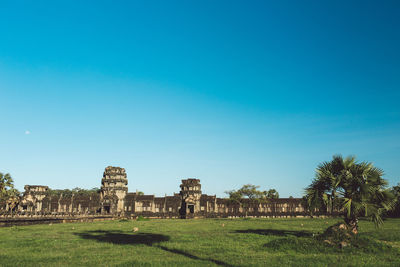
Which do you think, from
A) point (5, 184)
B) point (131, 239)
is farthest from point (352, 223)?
point (5, 184)

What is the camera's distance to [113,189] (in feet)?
245

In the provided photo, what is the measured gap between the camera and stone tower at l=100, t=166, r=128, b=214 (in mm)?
72312

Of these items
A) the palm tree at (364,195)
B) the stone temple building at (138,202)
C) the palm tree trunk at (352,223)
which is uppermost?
the palm tree at (364,195)

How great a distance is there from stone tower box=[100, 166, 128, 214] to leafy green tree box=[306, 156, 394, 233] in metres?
62.1

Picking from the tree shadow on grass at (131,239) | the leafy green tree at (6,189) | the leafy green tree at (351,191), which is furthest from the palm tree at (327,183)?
the leafy green tree at (6,189)

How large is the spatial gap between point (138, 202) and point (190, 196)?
13844 millimetres

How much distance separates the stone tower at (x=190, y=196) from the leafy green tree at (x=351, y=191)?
5628 cm

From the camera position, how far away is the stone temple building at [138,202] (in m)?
72.2

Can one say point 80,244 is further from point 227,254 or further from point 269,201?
point 269,201

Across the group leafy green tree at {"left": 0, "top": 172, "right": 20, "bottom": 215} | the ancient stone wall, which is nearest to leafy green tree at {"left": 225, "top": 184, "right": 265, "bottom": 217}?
the ancient stone wall

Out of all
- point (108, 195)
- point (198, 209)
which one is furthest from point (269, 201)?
point (108, 195)

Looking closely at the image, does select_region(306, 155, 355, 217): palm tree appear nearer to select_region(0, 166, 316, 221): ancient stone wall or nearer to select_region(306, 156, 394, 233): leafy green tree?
select_region(306, 156, 394, 233): leafy green tree

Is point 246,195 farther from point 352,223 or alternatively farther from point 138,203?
point 352,223

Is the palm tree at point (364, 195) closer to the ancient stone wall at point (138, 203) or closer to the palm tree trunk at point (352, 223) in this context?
the palm tree trunk at point (352, 223)
